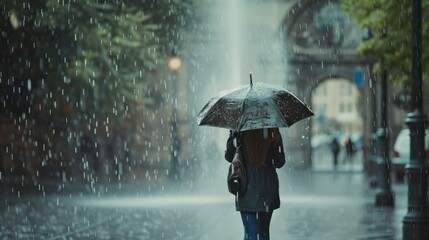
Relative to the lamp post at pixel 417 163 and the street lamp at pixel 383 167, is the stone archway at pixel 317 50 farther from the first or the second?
the lamp post at pixel 417 163

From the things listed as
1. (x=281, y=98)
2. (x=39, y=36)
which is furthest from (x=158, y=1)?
(x=281, y=98)

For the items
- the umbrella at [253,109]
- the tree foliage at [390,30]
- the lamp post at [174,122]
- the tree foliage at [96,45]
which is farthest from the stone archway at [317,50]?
the umbrella at [253,109]

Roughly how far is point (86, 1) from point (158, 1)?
331 cm

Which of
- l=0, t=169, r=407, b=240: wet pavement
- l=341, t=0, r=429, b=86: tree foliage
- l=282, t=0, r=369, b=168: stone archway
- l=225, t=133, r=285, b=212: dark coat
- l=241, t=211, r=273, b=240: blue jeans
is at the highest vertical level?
l=282, t=0, r=369, b=168: stone archway

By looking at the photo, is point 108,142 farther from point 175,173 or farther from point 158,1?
point 158,1

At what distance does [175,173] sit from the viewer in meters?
32.7

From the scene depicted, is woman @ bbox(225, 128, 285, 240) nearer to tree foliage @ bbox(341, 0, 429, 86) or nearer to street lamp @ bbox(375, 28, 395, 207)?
street lamp @ bbox(375, 28, 395, 207)

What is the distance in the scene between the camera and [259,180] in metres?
8.84

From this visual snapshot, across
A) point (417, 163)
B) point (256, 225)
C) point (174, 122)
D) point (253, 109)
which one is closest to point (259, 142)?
point (253, 109)

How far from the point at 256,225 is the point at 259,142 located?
720mm

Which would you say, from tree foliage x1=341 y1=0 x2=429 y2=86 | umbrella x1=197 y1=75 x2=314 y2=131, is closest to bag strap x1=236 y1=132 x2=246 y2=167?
umbrella x1=197 y1=75 x2=314 y2=131

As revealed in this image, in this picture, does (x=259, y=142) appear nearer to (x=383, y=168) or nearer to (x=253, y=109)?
(x=253, y=109)

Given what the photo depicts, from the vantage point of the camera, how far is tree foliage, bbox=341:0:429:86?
2211 centimetres

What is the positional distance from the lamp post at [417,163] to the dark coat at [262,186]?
497 centimetres
